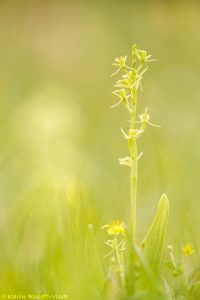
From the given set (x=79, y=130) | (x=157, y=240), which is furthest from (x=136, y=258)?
(x=79, y=130)

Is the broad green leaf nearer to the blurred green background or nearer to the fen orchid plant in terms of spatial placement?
the fen orchid plant

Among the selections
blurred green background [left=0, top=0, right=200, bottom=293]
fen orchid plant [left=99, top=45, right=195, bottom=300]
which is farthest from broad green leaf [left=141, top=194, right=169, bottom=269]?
blurred green background [left=0, top=0, right=200, bottom=293]

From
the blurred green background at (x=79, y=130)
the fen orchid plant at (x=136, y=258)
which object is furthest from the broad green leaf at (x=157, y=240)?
the blurred green background at (x=79, y=130)

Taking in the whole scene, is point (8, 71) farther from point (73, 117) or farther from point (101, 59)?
point (73, 117)

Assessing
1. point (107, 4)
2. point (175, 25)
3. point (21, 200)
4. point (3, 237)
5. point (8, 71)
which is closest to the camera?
point (3, 237)

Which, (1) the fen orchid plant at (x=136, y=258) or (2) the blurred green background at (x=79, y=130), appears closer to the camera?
(1) the fen orchid plant at (x=136, y=258)

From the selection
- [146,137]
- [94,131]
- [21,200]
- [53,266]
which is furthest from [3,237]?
[94,131]

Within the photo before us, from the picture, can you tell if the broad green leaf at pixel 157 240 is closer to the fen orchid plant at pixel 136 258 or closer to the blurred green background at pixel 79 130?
the fen orchid plant at pixel 136 258
